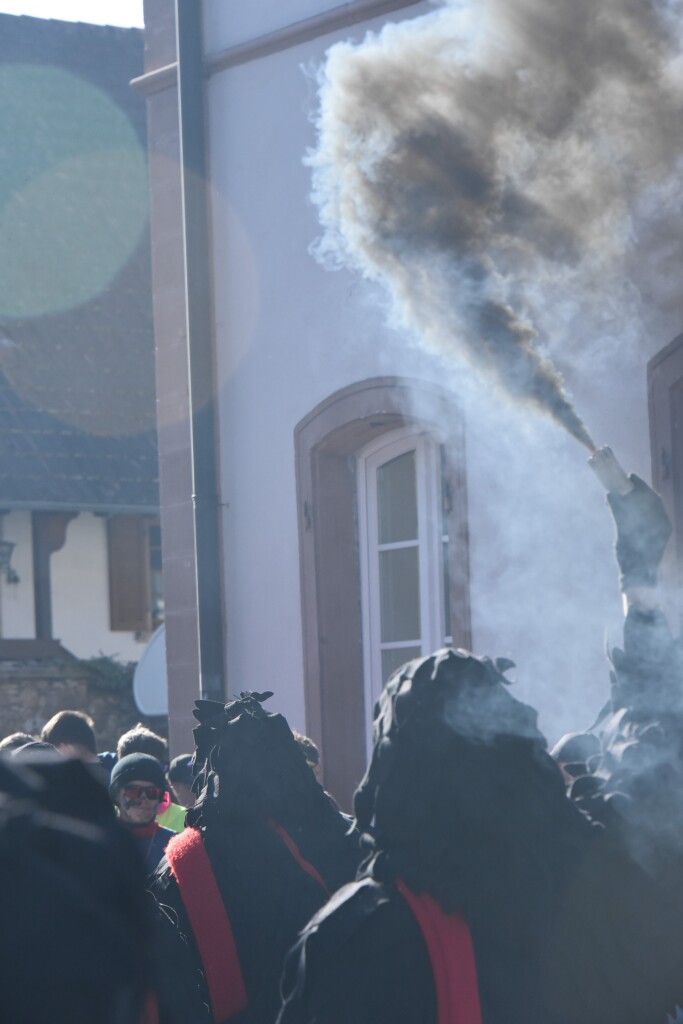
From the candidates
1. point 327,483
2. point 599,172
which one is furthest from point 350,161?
point 327,483

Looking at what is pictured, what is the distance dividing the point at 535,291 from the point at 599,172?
2.27 feet

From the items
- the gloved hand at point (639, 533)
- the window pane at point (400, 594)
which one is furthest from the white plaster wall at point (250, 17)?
the gloved hand at point (639, 533)

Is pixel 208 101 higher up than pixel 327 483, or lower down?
higher up

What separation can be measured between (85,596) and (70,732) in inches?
559

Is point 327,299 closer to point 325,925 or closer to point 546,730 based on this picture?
point 546,730

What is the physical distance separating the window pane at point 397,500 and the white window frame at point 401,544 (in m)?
0.03

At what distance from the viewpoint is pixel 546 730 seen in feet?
24.0

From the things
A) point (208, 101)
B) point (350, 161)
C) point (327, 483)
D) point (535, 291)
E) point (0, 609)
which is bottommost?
point (0, 609)

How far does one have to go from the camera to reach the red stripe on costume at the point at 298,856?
3926mm

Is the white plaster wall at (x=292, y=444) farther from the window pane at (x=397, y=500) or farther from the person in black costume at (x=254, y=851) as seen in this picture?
the person in black costume at (x=254, y=851)

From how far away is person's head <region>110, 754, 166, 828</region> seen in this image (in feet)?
19.0

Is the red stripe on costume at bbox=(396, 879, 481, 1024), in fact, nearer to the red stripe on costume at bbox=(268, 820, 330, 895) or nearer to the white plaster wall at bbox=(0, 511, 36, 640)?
the red stripe on costume at bbox=(268, 820, 330, 895)

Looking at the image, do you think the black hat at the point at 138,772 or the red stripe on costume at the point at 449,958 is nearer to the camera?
the red stripe on costume at the point at 449,958

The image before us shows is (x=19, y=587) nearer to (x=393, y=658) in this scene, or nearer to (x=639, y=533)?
(x=393, y=658)
